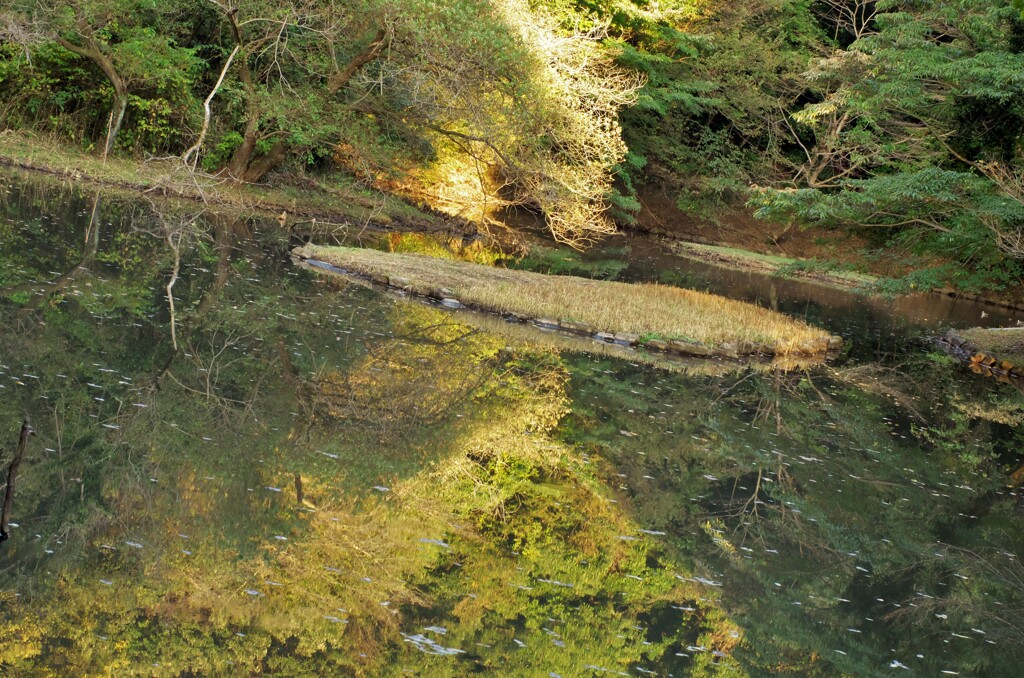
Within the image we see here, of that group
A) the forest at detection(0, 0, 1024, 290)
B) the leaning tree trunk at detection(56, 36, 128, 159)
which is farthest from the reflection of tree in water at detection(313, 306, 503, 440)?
the leaning tree trunk at detection(56, 36, 128, 159)

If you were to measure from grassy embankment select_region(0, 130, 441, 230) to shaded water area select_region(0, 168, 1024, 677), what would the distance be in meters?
9.20

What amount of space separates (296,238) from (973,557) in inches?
686

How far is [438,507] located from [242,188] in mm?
21365

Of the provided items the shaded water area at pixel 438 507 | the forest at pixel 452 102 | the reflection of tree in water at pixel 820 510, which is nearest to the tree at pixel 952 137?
the forest at pixel 452 102

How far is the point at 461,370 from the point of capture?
12375 mm

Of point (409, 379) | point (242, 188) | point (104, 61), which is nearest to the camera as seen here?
point (409, 379)

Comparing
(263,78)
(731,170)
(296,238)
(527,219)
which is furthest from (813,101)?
(296,238)

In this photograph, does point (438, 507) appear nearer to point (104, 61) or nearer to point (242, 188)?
point (104, 61)

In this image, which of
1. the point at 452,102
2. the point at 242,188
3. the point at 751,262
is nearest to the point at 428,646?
the point at 452,102

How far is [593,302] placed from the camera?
63.0ft

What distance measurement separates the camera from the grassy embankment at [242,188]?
2331 cm

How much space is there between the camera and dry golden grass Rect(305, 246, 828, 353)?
17.7m

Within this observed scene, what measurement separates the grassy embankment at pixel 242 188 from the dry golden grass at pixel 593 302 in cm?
379

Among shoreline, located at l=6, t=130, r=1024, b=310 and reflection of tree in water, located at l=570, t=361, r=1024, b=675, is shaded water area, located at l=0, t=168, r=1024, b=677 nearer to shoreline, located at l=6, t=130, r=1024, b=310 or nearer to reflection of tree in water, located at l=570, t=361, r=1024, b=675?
reflection of tree in water, located at l=570, t=361, r=1024, b=675
